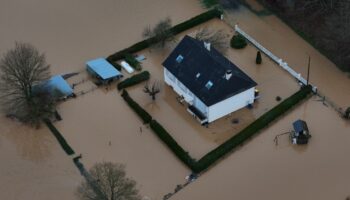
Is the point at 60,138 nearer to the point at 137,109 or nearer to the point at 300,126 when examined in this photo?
the point at 137,109

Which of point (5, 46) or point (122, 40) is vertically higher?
point (5, 46)

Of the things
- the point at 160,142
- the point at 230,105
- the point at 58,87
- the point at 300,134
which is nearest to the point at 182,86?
the point at 230,105

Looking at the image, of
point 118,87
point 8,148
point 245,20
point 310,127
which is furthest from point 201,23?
point 8,148

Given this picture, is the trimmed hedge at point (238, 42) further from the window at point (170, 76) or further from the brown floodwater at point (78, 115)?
the window at point (170, 76)

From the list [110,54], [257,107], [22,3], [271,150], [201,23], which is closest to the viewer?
[271,150]

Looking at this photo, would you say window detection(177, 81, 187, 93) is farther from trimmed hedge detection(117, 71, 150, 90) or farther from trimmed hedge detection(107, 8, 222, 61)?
trimmed hedge detection(107, 8, 222, 61)

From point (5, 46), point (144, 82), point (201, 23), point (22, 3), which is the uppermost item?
point (22, 3)

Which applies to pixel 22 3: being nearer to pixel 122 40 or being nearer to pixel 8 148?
pixel 122 40

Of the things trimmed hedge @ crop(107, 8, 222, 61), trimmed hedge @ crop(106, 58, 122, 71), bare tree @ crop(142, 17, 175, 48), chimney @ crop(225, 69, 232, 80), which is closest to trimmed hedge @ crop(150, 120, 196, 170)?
chimney @ crop(225, 69, 232, 80)
